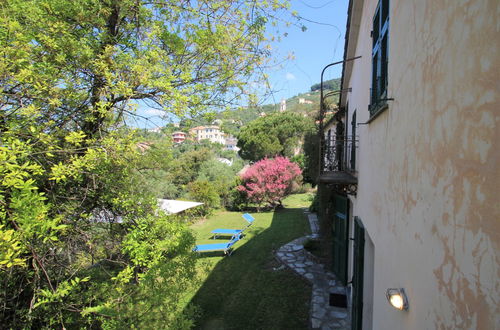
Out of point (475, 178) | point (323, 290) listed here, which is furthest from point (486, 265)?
point (323, 290)

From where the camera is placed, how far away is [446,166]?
1.21 meters

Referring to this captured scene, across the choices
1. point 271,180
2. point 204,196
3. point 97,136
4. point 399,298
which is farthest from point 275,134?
point 399,298

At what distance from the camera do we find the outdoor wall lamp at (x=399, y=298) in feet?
5.65

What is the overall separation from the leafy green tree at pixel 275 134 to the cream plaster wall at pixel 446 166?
2675 centimetres

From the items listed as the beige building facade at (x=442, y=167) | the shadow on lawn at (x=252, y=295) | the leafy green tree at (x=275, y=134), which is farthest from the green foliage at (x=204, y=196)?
the beige building facade at (x=442, y=167)

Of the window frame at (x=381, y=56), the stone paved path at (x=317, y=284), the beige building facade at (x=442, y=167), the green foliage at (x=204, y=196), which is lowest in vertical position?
the stone paved path at (x=317, y=284)

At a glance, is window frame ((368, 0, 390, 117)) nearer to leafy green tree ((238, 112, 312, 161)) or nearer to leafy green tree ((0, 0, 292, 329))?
leafy green tree ((0, 0, 292, 329))

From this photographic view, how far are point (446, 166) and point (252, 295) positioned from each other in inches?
289

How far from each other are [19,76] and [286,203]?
68.5 ft

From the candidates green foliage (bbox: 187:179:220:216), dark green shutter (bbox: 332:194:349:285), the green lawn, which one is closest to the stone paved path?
the green lawn

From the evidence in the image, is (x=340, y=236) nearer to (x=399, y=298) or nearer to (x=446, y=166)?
(x=399, y=298)

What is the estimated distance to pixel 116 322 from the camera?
2.68m

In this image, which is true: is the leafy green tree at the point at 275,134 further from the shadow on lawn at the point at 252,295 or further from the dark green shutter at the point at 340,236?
the dark green shutter at the point at 340,236

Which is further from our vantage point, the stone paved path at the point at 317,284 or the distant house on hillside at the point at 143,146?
the stone paved path at the point at 317,284
